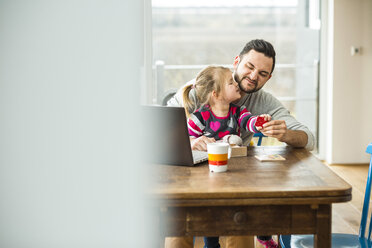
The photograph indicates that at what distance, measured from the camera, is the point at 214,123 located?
195cm

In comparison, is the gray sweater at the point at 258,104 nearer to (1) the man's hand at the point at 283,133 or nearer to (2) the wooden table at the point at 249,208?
(1) the man's hand at the point at 283,133

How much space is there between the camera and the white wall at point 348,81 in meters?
4.96

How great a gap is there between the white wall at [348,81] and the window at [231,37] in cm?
26

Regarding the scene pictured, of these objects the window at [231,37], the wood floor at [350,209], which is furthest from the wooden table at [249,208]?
the window at [231,37]

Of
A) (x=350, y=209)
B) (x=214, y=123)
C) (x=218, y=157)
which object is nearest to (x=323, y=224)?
(x=218, y=157)

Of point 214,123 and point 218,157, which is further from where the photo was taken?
point 214,123

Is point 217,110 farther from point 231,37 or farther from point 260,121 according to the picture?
point 231,37

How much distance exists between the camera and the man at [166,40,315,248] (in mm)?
1776

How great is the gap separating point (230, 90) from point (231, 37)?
3252mm

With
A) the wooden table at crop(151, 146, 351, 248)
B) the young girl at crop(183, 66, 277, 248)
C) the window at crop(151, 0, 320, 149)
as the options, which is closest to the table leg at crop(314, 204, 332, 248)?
the wooden table at crop(151, 146, 351, 248)

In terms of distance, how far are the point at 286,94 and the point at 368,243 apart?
11.7 ft

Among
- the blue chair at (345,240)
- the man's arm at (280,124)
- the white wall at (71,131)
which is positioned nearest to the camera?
the white wall at (71,131)

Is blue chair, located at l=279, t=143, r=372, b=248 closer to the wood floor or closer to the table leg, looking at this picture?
the table leg

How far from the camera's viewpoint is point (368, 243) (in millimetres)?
1671
